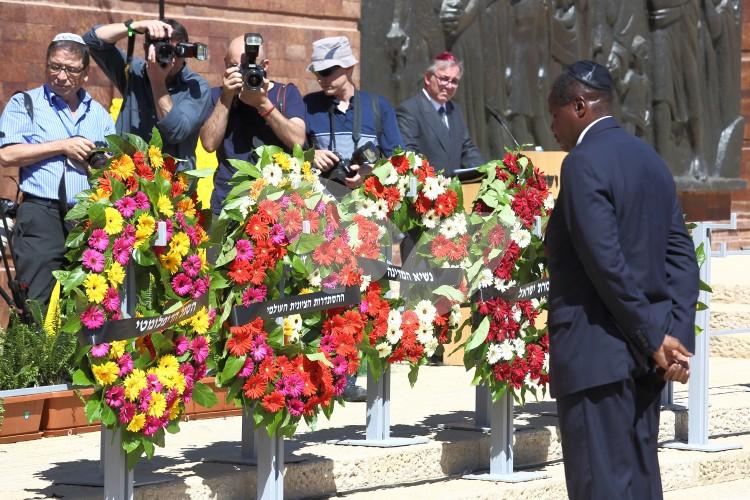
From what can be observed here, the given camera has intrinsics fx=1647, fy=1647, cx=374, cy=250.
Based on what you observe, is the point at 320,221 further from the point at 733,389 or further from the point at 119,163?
the point at 733,389

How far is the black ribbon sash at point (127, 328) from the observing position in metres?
5.41

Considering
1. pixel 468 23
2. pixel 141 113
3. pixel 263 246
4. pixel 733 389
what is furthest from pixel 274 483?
pixel 468 23

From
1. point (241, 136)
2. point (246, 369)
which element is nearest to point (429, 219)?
point (241, 136)

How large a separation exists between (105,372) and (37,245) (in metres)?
1.90

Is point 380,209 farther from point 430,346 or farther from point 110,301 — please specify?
point 110,301

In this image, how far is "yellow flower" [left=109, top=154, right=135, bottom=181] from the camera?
557cm

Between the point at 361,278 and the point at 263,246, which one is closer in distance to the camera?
the point at 263,246

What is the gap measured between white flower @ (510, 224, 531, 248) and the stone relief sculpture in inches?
210

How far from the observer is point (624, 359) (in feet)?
16.4

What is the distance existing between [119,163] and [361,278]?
135 centimetres

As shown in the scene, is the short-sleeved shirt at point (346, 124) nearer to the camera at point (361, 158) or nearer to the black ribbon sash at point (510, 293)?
the camera at point (361, 158)

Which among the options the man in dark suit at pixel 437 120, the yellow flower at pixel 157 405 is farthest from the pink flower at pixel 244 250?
the man in dark suit at pixel 437 120

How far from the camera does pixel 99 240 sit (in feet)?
17.9

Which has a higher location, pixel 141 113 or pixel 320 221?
pixel 141 113
